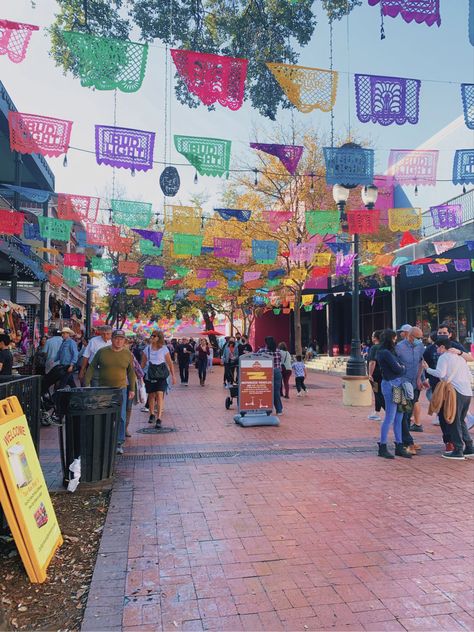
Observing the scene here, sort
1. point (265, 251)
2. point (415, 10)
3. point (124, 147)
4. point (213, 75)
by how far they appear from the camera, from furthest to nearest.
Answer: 1. point (265, 251)
2. point (124, 147)
3. point (213, 75)
4. point (415, 10)

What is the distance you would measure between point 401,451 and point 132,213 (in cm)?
1037

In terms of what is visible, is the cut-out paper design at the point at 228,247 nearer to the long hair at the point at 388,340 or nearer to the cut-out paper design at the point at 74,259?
the cut-out paper design at the point at 74,259

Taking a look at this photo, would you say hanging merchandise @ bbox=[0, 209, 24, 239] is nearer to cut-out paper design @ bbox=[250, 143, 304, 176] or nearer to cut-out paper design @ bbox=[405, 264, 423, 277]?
cut-out paper design @ bbox=[250, 143, 304, 176]

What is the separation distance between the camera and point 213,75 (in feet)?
26.2

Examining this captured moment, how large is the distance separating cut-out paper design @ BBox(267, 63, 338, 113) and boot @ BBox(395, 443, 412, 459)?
564cm

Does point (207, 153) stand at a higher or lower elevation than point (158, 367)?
higher

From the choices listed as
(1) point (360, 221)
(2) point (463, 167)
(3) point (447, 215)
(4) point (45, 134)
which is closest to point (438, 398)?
(2) point (463, 167)

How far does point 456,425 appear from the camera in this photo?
6.91 meters

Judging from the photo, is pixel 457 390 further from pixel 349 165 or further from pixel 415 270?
pixel 415 270

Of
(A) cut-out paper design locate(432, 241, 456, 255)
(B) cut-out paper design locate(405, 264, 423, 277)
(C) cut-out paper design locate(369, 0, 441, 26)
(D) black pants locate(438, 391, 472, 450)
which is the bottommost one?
(D) black pants locate(438, 391, 472, 450)

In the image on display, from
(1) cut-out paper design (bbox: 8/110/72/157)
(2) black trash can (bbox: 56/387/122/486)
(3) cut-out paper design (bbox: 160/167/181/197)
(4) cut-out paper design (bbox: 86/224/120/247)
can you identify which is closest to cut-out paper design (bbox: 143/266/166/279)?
(4) cut-out paper design (bbox: 86/224/120/247)

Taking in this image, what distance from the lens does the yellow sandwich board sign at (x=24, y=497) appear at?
3.29 m

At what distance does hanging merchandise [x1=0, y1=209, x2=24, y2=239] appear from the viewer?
12453mm

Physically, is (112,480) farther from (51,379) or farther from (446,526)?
(51,379)
